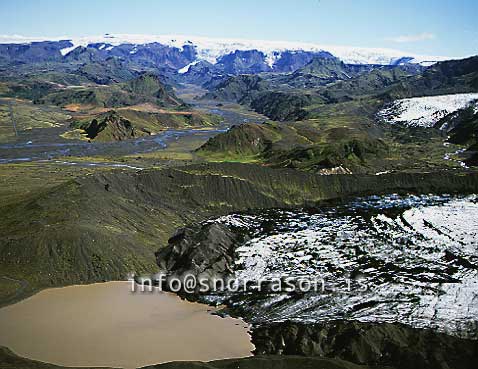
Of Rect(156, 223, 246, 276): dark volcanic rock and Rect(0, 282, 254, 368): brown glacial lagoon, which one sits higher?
Rect(156, 223, 246, 276): dark volcanic rock

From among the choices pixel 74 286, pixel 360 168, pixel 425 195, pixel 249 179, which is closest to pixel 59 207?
pixel 74 286

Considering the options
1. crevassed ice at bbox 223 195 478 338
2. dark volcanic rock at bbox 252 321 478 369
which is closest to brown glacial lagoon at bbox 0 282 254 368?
dark volcanic rock at bbox 252 321 478 369

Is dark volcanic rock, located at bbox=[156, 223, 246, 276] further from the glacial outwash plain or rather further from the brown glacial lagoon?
the brown glacial lagoon

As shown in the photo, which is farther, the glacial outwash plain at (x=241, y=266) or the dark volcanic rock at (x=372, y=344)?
the glacial outwash plain at (x=241, y=266)

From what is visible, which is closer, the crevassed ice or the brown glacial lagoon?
the brown glacial lagoon

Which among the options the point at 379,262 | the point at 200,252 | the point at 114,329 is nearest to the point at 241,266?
the point at 200,252

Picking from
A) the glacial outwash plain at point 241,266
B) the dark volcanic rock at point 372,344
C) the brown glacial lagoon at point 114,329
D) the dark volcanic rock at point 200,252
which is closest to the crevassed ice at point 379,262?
the glacial outwash plain at point 241,266

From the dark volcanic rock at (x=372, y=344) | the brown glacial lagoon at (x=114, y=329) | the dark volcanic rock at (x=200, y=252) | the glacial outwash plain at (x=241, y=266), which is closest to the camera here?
the dark volcanic rock at (x=372, y=344)

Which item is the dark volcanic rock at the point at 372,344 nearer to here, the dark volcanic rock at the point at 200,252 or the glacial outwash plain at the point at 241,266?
the glacial outwash plain at the point at 241,266
